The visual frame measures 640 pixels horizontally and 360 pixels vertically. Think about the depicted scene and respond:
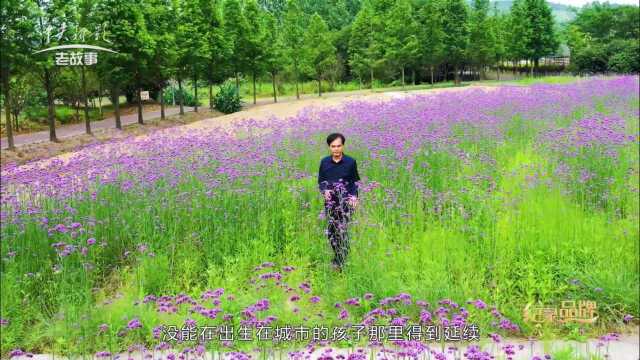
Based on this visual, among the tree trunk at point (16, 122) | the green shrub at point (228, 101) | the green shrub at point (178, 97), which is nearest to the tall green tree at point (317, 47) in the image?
the green shrub at point (178, 97)

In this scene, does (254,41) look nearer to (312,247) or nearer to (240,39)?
(240,39)

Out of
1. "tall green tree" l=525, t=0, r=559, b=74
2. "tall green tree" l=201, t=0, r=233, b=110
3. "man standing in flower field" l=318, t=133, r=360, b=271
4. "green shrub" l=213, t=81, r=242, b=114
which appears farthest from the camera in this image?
"tall green tree" l=525, t=0, r=559, b=74

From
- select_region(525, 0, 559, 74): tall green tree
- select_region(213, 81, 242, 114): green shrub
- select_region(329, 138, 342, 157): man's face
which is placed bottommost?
select_region(329, 138, 342, 157): man's face

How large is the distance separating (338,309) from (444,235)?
4.41 feet

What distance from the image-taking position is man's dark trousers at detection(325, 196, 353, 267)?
497cm

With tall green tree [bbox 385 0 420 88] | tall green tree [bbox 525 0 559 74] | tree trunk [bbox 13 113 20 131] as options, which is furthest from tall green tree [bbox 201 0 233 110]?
tall green tree [bbox 525 0 559 74]

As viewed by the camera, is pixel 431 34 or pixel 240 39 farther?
pixel 431 34

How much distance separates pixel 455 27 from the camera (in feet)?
150

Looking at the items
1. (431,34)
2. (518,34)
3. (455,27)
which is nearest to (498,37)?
(518,34)

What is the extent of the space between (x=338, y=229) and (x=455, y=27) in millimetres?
43951

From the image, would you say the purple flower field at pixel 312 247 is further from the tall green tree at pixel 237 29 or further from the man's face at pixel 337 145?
the tall green tree at pixel 237 29

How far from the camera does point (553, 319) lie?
430 centimetres

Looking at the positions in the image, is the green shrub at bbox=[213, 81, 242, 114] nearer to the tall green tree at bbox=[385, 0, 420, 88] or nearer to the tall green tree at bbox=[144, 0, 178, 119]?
the tall green tree at bbox=[144, 0, 178, 119]

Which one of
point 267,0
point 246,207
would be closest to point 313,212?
point 246,207
